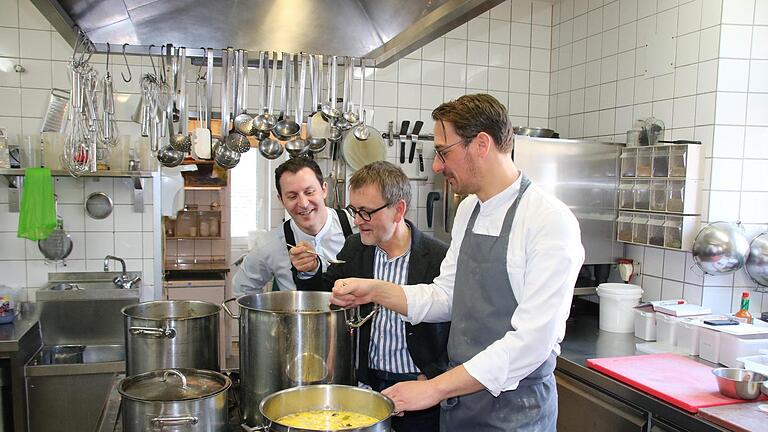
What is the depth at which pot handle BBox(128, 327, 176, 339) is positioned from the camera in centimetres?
143

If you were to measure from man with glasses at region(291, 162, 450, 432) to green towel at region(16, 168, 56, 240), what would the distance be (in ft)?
6.75

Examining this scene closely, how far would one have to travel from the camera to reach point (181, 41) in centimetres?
187

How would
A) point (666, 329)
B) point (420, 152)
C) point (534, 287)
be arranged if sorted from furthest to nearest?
point (420, 152), point (666, 329), point (534, 287)

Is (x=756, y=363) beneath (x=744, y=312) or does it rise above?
beneath

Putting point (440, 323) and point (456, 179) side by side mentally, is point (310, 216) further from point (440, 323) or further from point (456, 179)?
point (456, 179)

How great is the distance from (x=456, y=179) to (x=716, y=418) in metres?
1.17

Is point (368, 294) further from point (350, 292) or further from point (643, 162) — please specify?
point (643, 162)

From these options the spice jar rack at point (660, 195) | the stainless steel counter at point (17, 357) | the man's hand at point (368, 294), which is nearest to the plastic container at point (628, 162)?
the spice jar rack at point (660, 195)

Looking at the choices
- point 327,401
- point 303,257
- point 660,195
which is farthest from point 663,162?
point 327,401

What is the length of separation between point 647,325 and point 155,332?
7.61 ft

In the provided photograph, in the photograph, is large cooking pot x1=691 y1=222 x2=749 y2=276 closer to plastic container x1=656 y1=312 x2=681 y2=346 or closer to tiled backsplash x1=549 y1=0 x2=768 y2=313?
tiled backsplash x1=549 y1=0 x2=768 y2=313

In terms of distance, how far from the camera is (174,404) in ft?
3.71

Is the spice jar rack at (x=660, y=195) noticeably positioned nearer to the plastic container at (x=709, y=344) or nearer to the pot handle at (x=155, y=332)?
the plastic container at (x=709, y=344)

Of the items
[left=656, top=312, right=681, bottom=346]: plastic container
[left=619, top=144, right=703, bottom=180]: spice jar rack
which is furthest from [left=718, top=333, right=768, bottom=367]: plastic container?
[left=619, top=144, right=703, bottom=180]: spice jar rack
